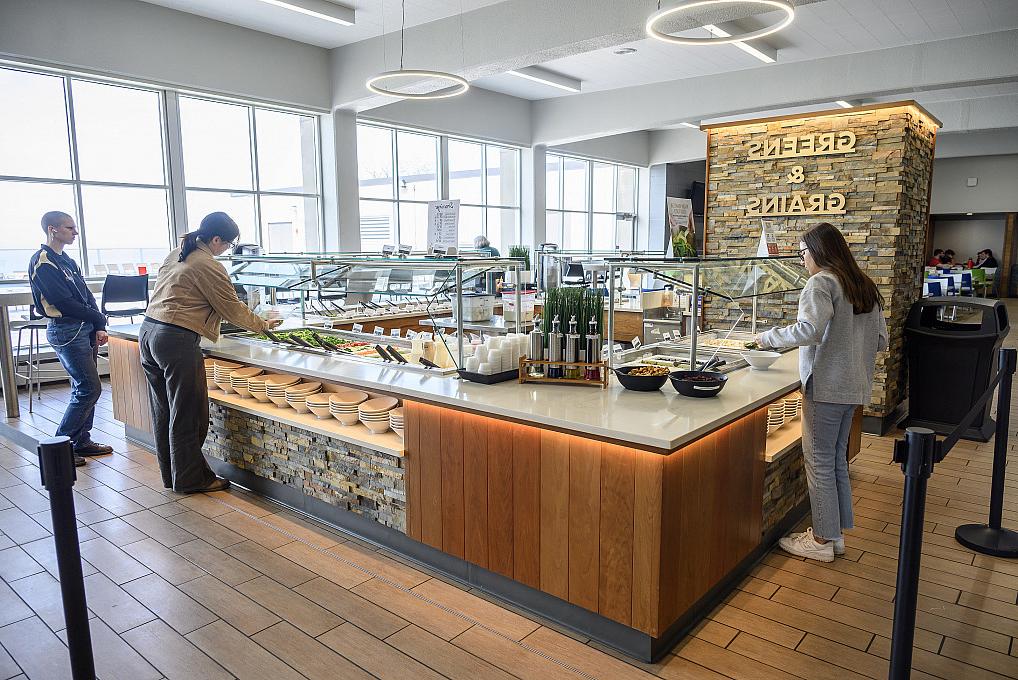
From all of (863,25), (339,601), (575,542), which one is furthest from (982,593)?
(863,25)

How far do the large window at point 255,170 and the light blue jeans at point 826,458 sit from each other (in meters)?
7.00

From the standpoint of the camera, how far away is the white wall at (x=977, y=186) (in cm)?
1512

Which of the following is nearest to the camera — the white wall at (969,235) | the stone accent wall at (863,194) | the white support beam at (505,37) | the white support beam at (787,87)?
the stone accent wall at (863,194)

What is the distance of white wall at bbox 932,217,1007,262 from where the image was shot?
17078 millimetres

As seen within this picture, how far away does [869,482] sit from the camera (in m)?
4.42

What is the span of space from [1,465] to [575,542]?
432 cm

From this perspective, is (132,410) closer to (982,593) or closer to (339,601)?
(339,601)

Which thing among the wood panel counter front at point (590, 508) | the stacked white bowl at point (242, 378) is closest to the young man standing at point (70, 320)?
the stacked white bowl at point (242, 378)

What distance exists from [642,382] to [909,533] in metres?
1.20

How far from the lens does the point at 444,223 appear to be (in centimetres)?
515

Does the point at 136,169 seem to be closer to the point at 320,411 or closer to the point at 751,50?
the point at 320,411

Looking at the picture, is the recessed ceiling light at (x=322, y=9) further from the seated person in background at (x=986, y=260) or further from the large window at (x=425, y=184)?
the seated person in background at (x=986, y=260)

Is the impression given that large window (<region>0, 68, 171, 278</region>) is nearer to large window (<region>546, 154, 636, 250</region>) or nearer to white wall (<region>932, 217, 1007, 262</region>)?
large window (<region>546, 154, 636, 250</region>)

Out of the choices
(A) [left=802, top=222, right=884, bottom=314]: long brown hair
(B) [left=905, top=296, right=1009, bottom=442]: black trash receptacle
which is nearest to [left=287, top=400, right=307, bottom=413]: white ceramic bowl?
(A) [left=802, top=222, right=884, bottom=314]: long brown hair
